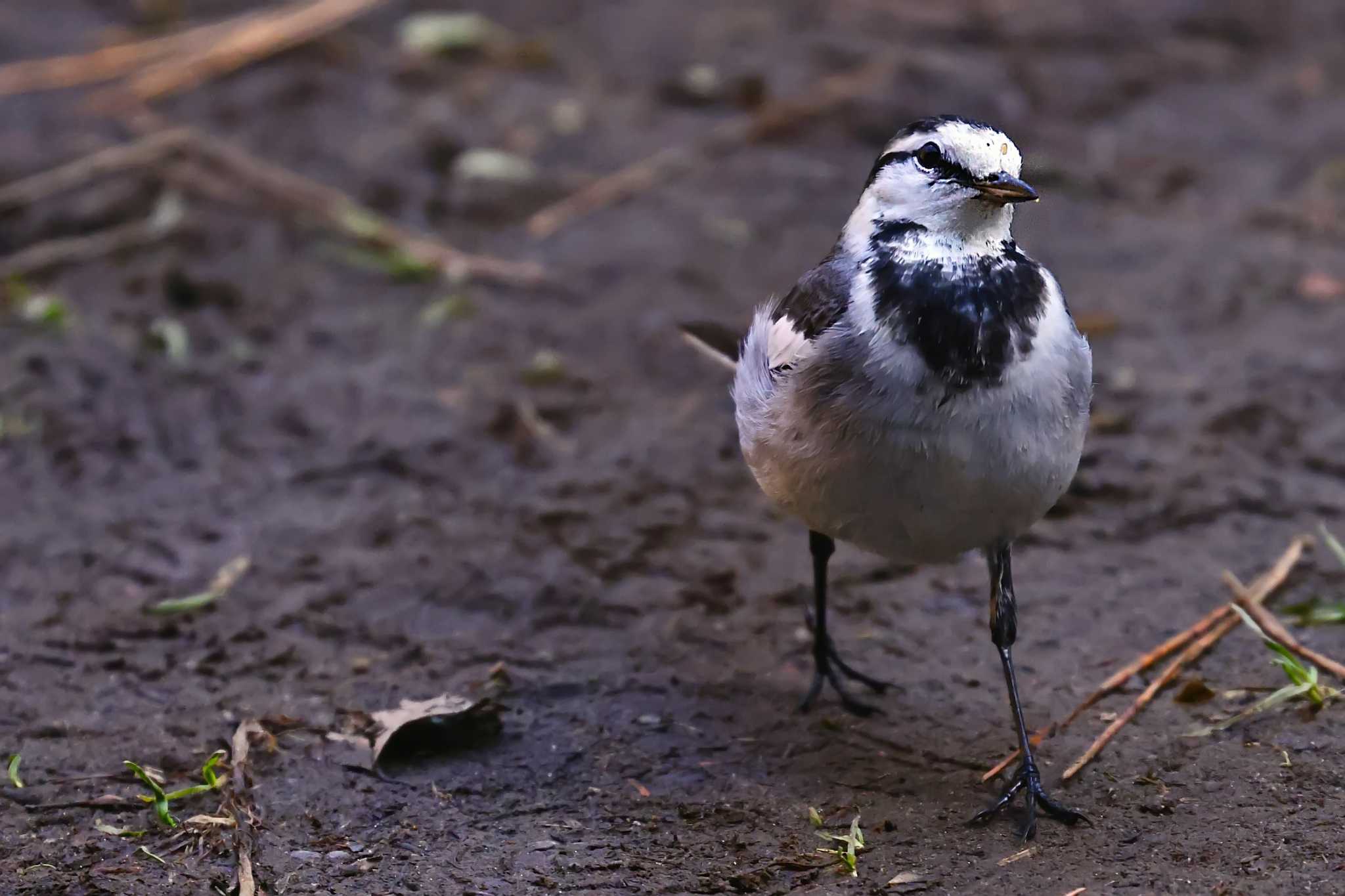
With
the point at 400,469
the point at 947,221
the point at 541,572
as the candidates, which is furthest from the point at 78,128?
the point at 947,221

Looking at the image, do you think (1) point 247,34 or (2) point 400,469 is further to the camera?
(1) point 247,34

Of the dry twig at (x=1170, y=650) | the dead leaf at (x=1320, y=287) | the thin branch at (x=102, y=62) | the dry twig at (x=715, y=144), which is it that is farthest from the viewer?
the thin branch at (x=102, y=62)

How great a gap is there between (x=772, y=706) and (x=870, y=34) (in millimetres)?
5043

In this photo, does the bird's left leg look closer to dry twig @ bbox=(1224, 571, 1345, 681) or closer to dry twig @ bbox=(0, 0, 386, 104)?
dry twig @ bbox=(1224, 571, 1345, 681)

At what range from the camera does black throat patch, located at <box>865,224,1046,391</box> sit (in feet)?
11.5

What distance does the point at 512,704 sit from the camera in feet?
14.1

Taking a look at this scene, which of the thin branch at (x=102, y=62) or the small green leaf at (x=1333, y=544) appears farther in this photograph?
the thin branch at (x=102, y=62)

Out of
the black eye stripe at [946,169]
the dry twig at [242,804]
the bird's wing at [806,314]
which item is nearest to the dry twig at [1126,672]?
the bird's wing at [806,314]

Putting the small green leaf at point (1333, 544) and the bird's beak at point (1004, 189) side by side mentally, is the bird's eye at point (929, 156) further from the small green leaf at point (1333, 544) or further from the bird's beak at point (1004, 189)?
the small green leaf at point (1333, 544)

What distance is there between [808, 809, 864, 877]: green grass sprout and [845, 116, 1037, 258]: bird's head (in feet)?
4.67

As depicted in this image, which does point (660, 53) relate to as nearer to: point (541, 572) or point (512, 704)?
point (541, 572)

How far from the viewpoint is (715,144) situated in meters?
7.51

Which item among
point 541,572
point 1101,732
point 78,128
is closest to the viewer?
point 1101,732

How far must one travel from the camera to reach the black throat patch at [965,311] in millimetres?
3492
